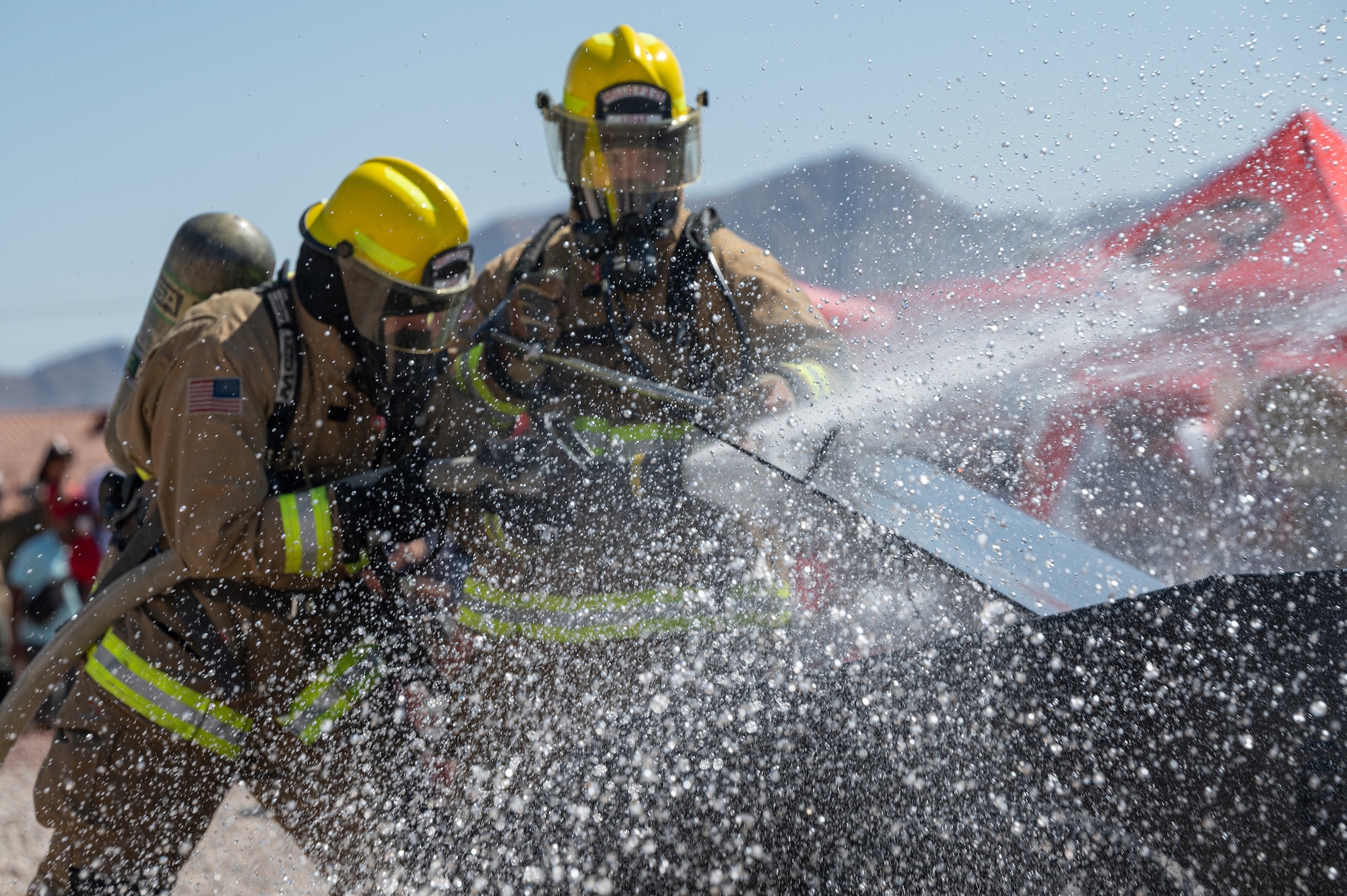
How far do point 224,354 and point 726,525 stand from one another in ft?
4.76

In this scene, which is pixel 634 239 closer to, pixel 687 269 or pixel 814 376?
pixel 687 269

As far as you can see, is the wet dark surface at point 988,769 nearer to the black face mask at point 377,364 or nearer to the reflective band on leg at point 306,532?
the reflective band on leg at point 306,532

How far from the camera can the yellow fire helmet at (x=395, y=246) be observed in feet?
8.65

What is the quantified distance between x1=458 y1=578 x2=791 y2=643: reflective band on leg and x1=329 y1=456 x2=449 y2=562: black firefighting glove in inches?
14.4

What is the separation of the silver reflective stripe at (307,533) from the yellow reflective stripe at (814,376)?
4.74ft

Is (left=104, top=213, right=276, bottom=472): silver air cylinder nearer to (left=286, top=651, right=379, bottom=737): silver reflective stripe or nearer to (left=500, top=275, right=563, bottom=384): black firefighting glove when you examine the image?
(left=500, top=275, right=563, bottom=384): black firefighting glove

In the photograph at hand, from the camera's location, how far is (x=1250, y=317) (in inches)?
168

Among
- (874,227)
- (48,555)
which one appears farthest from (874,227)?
(48,555)

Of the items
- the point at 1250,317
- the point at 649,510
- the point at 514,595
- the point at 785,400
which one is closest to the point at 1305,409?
the point at 1250,317

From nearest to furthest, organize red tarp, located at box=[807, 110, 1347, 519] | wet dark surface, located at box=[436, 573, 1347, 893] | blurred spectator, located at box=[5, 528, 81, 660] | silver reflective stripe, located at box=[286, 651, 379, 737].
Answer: wet dark surface, located at box=[436, 573, 1347, 893]
silver reflective stripe, located at box=[286, 651, 379, 737]
red tarp, located at box=[807, 110, 1347, 519]
blurred spectator, located at box=[5, 528, 81, 660]

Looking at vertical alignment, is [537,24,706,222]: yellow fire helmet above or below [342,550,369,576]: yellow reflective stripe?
above

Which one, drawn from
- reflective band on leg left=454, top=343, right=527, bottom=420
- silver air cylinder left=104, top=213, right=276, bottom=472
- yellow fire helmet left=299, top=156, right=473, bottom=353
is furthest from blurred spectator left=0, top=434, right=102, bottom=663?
yellow fire helmet left=299, top=156, right=473, bottom=353

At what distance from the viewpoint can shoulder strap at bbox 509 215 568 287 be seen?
3.29 meters

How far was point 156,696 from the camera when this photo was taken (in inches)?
102
